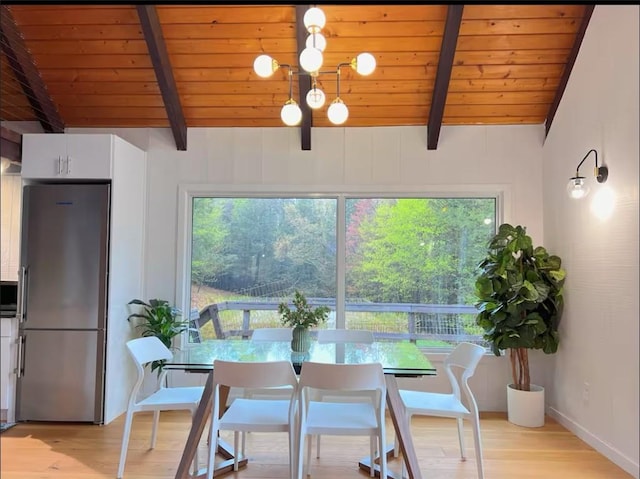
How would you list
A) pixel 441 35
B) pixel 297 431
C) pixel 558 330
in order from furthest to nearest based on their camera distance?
pixel 558 330
pixel 441 35
pixel 297 431

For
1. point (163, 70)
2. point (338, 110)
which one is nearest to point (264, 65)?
point (338, 110)

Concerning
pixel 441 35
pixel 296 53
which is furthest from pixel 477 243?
pixel 296 53

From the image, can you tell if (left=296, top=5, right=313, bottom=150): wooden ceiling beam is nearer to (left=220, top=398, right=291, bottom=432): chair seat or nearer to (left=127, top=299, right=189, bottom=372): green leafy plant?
(left=127, top=299, right=189, bottom=372): green leafy plant

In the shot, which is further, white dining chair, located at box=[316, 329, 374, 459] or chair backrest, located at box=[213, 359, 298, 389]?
white dining chair, located at box=[316, 329, 374, 459]

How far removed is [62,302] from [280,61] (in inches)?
103

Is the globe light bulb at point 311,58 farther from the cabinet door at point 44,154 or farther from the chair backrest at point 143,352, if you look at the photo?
the cabinet door at point 44,154

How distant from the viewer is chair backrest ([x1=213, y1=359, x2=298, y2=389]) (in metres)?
2.27

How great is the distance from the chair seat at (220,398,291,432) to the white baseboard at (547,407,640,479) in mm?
1945

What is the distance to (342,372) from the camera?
7.33ft

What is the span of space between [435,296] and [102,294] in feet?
9.48

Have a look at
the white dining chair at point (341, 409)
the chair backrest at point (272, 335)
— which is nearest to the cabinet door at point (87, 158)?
the chair backrest at point (272, 335)

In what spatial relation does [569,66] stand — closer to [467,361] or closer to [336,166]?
[336,166]

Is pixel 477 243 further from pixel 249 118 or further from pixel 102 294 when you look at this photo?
pixel 102 294

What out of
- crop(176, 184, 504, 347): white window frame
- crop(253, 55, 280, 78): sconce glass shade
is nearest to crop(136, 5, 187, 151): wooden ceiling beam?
crop(176, 184, 504, 347): white window frame
